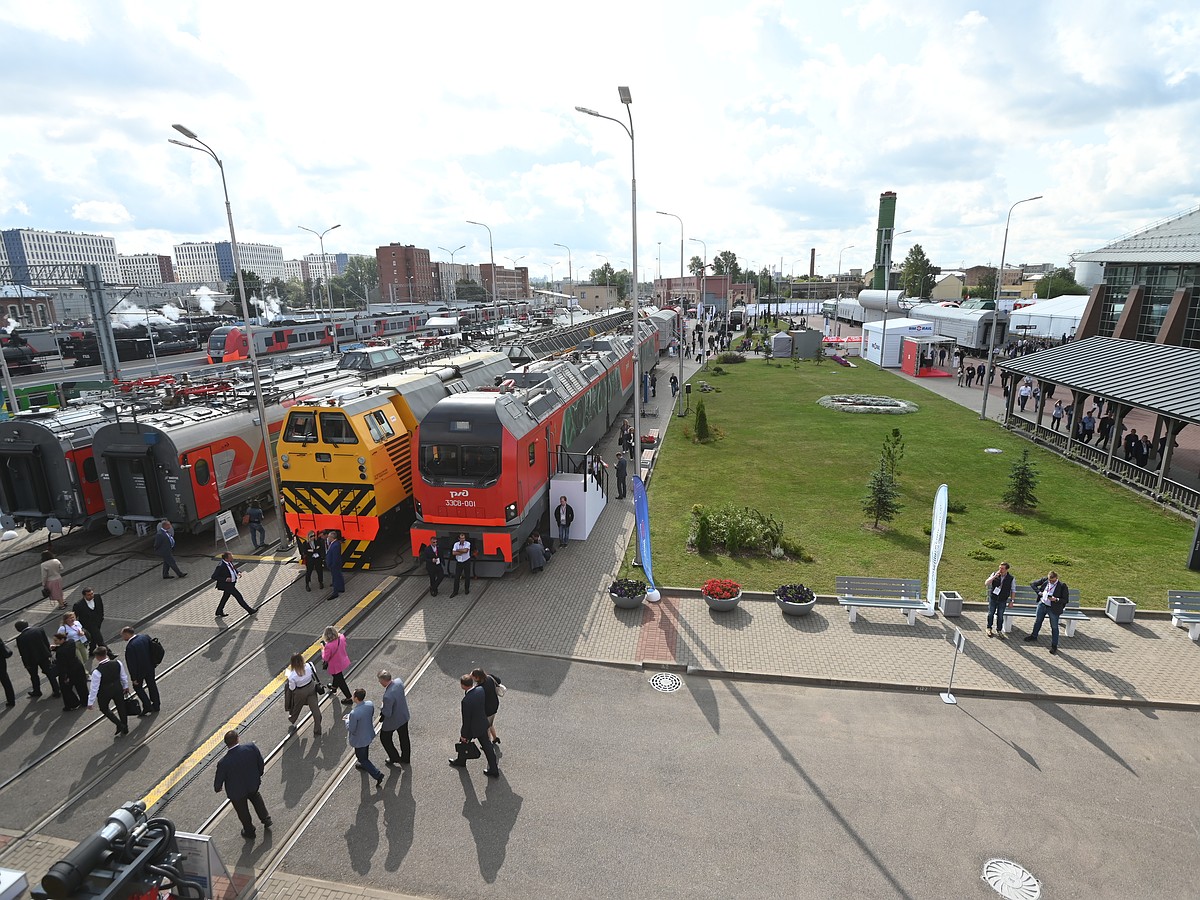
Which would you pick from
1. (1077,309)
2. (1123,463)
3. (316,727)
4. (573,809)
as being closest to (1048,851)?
(573,809)

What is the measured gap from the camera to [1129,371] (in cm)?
2286

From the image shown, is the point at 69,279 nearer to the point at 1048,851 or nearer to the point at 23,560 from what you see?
the point at 23,560

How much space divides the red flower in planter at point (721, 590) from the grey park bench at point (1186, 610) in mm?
8146

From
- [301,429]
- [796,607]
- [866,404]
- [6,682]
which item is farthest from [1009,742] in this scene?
[866,404]

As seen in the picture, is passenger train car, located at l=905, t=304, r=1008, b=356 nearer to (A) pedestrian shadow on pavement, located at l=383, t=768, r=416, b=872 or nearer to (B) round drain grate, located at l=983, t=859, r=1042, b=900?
(B) round drain grate, located at l=983, t=859, r=1042, b=900

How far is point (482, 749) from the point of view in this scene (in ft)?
30.0

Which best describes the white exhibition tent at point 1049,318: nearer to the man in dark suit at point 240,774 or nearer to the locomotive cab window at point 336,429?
the locomotive cab window at point 336,429

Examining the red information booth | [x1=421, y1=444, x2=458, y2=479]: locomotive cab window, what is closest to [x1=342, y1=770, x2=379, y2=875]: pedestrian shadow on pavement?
[x1=421, y1=444, x2=458, y2=479]: locomotive cab window

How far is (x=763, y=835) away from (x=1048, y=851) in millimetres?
3216

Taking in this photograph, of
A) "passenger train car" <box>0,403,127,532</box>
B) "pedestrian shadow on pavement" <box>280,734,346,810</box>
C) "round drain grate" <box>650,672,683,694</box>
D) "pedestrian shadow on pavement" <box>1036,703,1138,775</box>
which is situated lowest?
"round drain grate" <box>650,672,683,694</box>

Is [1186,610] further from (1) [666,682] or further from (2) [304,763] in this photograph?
(2) [304,763]

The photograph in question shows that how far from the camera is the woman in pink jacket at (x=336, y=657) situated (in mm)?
10172

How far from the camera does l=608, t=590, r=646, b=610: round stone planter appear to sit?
529 inches

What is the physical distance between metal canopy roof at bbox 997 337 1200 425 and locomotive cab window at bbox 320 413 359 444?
21705 mm
